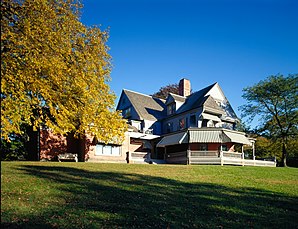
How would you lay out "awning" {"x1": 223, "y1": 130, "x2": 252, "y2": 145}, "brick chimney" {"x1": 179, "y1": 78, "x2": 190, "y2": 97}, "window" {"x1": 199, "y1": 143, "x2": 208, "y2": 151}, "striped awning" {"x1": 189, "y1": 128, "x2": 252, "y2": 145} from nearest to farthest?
"striped awning" {"x1": 189, "y1": 128, "x2": 252, "y2": 145} → "awning" {"x1": 223, "y1": 130, "x2": 252, "y2": 145} → "window" {"x1": 199, "y1": 143, "x2": 208, "y2": 151} → "brick chimney" {"x1": 179, "y1": 78, "x2": 190, "y2": 97}

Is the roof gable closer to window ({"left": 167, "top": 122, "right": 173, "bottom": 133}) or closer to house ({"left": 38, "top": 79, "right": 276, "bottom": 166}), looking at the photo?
house ({"left": 38, "top": 79, "right": 276, "bottom": 166})

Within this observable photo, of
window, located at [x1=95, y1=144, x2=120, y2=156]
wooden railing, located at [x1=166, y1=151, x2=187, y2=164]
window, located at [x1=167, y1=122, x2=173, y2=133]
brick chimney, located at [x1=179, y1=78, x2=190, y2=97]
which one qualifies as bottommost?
wooden railing, located at [x1=166, y1=151, x2=187, y2=164]

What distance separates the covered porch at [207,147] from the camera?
30016 mm

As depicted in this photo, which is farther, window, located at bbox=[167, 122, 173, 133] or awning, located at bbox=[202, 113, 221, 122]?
window, located at bbox=[167, 122, 173, 133]

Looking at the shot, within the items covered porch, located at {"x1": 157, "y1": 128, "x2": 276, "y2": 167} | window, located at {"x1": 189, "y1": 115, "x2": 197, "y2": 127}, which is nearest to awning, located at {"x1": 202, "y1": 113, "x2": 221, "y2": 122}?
window, located at {"x1": 189, "y1": 115, "x2": 197, "y2": 127}

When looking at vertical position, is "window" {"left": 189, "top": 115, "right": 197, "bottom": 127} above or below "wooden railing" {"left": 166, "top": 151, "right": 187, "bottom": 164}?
above

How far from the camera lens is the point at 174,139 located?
111ft

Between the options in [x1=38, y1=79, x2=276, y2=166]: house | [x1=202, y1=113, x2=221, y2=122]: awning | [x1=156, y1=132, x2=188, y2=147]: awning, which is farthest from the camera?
[x1=202, y1=113, x2=221, y2=122]: awning

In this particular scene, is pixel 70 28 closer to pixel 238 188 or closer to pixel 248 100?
pixel 238 188

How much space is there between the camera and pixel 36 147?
2738 cm

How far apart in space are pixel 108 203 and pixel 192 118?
29710 mm

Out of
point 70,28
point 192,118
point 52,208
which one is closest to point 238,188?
point 52,208

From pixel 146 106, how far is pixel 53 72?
35425mm

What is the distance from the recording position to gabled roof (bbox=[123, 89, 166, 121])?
41.8 meters
